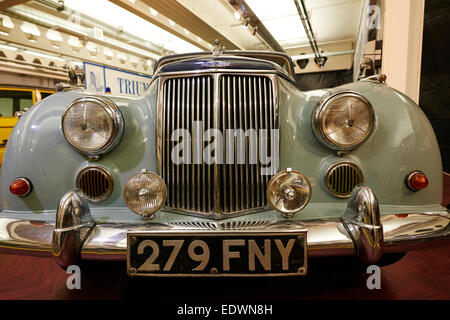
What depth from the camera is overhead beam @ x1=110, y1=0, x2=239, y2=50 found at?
5.22 meters

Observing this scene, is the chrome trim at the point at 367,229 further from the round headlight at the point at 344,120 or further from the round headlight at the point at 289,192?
the round headlight at the point at 344,120

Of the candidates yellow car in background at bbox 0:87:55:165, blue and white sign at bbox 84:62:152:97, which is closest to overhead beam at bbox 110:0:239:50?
blue and white sign at bbox 84:62:152:97

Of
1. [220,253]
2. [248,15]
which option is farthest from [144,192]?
[248,15]

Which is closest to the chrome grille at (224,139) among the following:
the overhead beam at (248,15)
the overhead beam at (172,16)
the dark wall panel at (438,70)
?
the overhead beam at (172,16)

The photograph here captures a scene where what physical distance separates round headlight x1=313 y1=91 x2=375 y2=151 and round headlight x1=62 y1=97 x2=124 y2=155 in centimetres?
106

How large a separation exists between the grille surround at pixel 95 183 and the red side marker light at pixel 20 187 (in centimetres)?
24

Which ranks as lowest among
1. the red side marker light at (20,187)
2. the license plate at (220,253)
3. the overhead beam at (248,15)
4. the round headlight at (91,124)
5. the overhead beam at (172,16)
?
the license plate at (220,253)

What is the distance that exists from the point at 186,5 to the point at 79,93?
16.2 feet

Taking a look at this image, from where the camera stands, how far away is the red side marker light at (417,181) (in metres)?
1.41

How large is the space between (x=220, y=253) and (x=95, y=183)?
2.65 ft

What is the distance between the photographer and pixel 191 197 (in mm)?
1490

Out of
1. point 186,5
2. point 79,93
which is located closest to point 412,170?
point 79,93

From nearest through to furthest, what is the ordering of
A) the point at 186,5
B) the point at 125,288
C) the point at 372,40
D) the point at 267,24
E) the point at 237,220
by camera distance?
1. the point at 237,220
2. the point at 125,288
3. the point at 372,40
4. the point at 186,5
5. the point at 267,24
